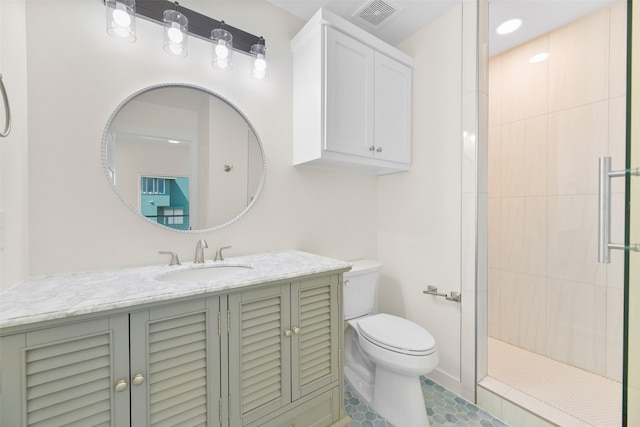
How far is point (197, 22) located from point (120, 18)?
0.37 m

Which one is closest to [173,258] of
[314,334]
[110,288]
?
[110,288]

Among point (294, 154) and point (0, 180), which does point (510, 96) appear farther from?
point (0, 180)

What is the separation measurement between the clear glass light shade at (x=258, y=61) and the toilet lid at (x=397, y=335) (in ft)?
5.40

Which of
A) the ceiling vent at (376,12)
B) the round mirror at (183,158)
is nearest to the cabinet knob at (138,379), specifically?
the round mirror at (183,158)

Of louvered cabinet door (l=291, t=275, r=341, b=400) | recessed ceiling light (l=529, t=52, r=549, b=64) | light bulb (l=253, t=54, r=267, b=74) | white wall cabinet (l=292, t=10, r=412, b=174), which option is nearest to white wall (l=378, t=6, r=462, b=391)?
white wall cabinet (l=292, t=10, r=412, b=174)

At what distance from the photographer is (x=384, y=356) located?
4.76 feet

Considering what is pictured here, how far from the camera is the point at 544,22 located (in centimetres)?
184

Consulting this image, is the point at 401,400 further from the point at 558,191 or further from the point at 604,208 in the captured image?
the point at 558,191

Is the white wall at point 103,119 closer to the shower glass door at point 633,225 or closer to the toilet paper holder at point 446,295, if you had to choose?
the toilet paper holder at point 446,295

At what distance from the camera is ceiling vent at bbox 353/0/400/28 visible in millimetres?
1713

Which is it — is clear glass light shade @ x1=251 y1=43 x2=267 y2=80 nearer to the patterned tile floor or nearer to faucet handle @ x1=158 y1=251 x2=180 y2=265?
faucet handle @ x1=158 y1=251 x2=180 y2=265

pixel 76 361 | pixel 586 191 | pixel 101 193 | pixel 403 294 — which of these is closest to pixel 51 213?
pixel 101 193

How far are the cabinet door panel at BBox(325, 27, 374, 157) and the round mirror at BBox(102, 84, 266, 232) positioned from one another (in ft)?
1.62

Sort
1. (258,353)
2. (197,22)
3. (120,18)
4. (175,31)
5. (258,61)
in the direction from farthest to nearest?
(258,61), (197,22), (175,31), (120,18), (258,353)
